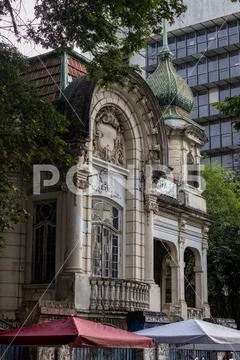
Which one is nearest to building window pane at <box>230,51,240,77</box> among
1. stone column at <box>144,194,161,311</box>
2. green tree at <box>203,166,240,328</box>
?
green tree at <box>203,166,240,328</box>

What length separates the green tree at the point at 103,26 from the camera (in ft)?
42.0

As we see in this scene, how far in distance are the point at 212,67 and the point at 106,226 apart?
40.9m

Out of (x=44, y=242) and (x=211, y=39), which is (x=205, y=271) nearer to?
(x=44, y=242)

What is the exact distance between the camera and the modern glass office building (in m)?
54.6

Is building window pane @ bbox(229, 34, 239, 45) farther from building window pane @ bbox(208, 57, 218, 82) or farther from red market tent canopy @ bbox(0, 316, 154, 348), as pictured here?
red market tent canopy @ bbox(0, 316, 154, 348)

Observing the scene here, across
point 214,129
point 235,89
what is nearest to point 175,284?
point 214,129

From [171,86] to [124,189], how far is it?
6701 mm

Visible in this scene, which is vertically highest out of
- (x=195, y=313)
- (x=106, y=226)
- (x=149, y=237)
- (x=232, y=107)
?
(x=232, y=107)

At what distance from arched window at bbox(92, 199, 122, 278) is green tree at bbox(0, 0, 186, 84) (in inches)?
201

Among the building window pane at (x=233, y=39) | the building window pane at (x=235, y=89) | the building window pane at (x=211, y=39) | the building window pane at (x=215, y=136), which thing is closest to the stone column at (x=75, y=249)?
the building window pane at (x=215, y=136)

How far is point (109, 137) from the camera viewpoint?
18703 mm

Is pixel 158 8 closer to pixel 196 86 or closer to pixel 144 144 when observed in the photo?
pixel 144 144

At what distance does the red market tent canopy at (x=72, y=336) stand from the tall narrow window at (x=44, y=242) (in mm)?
6156

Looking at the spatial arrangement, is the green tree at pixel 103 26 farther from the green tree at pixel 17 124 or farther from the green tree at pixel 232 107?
the green tree at pixel 232 107
